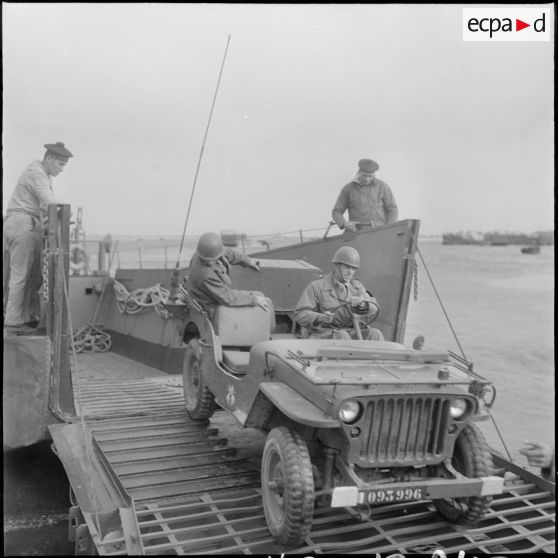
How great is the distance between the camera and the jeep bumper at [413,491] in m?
3.33

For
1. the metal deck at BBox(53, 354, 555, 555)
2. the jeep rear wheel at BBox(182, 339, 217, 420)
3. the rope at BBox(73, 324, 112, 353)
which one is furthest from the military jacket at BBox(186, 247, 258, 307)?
the rope at BBox(73, 324, 112, 353)

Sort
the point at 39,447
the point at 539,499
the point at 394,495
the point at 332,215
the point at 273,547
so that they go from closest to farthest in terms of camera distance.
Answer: the point at 394,495
the point at 273,547
the point at 539,499
the point at 39,447
the point at 332,215

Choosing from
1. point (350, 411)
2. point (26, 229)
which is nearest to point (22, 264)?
point (26, 229)

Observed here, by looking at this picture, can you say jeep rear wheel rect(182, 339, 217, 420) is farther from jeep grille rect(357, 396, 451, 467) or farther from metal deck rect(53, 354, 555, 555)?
jeep grille rect(357, 396, 451, 467)

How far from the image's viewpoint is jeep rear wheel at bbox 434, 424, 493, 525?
149 inches

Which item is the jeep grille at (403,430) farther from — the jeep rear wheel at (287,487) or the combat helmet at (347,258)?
the combat helmet at (347,258)

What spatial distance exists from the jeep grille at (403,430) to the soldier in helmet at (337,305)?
1.20 meters

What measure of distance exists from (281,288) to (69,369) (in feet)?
7.77

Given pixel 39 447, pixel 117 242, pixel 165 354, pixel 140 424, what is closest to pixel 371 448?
pixel 140 424

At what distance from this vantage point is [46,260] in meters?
5.38

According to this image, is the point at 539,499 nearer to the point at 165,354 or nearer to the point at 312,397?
the point at 312,397

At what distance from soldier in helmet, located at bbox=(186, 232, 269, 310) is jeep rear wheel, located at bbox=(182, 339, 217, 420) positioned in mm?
451

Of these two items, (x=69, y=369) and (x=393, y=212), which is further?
(x=393, y=212)

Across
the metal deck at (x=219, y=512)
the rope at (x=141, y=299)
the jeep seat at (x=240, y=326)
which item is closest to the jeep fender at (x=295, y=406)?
the metal deck at (x=219, y=512)
